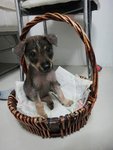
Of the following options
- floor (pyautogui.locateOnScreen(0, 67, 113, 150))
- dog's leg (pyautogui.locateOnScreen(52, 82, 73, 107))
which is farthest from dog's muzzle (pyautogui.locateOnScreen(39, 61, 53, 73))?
floor (pyautogui.locateOnScreen(0, 67, 113, 150))

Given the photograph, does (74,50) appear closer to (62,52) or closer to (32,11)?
(62,52)

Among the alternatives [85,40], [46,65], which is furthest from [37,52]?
[85,40]

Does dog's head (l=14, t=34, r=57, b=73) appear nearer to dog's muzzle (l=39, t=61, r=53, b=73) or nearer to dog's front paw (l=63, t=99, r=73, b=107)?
dog's muzzle (l=39, t=61, r=53, b=73)

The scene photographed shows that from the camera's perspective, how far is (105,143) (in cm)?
77

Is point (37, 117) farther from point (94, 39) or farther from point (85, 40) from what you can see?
point (94, 39)

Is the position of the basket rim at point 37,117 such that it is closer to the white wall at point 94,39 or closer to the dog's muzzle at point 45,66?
the dog's muzzle at point 45,66

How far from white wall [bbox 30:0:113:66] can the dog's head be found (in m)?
0.86

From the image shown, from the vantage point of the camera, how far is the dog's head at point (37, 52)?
0.85 m

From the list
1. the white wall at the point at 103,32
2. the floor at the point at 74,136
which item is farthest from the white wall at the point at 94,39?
the floor at the point at 74,136

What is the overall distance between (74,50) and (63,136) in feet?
3.44

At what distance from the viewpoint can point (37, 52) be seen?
86cm

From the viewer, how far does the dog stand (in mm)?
861

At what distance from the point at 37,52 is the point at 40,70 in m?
0.07

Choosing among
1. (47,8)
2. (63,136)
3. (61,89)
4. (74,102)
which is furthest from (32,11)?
(63,136)
